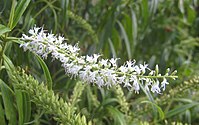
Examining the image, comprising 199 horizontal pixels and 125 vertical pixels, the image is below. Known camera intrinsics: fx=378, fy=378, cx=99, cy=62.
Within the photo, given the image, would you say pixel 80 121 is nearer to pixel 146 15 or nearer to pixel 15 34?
pixel 15 34

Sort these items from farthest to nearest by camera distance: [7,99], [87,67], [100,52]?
[100,52], [7,99], [87,67]

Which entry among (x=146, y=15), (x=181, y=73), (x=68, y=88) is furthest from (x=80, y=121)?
(x=181, y=73)

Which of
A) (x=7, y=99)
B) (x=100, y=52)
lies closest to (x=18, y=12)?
(x=7, y=99)

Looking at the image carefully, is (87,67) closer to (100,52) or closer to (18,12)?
(18,12)

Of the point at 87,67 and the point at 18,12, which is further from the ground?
the point at 18,12

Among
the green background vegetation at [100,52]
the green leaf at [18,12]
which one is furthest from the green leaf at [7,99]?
the green leaf at [18,12]

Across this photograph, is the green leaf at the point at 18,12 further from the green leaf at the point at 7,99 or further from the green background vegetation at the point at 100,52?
the green leaf at the point at 7,99

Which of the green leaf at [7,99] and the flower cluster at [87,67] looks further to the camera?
the green leaf at [7,99]

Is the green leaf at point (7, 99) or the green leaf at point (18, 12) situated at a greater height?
the green leaf at point (18, 12)
